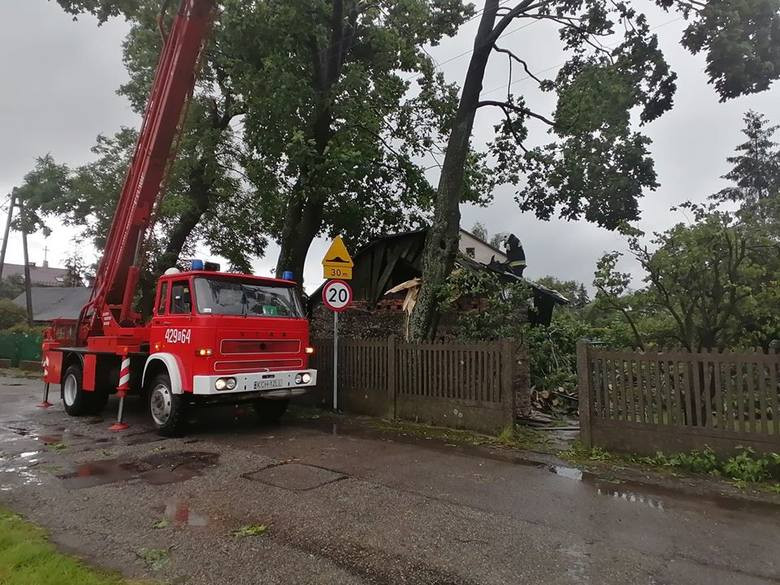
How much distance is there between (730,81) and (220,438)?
9.97 m

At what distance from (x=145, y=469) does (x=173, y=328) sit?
259 cm

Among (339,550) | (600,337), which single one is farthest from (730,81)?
(339,550)

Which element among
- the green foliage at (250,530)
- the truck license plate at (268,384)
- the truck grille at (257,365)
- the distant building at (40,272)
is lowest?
the green foliage at (250,530)

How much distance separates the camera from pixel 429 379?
9.11 meters

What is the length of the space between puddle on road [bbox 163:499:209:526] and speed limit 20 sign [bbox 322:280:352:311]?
5.49 meters

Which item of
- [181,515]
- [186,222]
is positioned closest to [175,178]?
[186,222]

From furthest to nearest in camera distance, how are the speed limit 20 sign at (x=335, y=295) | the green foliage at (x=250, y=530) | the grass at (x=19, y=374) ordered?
1. the grass at (x=19, y=374)
2. the speed limit 20 sign at (x=335, y=295)
3. the green foliage at (x=250, y=530)

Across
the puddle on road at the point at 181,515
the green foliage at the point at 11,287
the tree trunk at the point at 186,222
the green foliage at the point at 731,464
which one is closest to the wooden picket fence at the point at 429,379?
the green foliage at the point at 731,464

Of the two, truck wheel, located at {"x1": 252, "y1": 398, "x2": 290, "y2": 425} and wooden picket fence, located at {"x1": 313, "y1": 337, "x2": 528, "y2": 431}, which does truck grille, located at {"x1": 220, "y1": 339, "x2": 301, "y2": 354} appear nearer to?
truck wheel, located at {"x1": 252, "y1": 398, "x2": 290, "y2": 425}

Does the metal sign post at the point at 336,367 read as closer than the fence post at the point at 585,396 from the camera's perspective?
No

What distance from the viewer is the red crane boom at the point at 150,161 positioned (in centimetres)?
981

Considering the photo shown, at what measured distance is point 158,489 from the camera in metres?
5.61

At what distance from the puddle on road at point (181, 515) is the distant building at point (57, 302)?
36.4 m

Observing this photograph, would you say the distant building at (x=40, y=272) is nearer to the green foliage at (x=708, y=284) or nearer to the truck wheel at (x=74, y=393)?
the truck wheel at (x=74, y=393)
